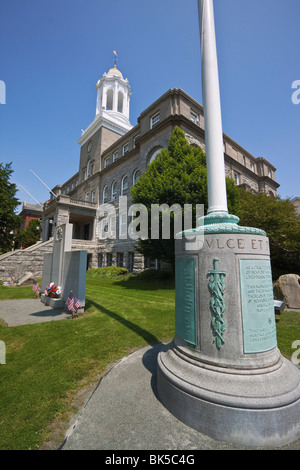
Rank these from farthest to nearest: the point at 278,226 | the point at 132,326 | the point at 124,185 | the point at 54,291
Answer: the point at 124,185
the point at 278,226
the point at 54,291
the point at 132,326

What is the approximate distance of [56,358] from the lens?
407cm

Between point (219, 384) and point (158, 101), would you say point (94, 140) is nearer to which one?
point (158, 101)

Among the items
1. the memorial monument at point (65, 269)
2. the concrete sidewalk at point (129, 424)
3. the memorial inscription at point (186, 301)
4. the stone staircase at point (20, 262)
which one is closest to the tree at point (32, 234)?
the stone staircase at point (20, 262)

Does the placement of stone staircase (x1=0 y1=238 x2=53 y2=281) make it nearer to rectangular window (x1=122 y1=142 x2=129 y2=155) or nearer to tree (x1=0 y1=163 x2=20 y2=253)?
tree (x1=0 y1=163 x2=20 y2=253)

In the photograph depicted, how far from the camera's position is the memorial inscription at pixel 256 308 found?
271cm

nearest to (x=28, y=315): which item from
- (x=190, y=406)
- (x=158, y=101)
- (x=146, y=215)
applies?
(x=190, y=406)

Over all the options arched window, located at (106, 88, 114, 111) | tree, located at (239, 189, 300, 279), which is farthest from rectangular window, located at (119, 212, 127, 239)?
arched window, located at (106, 88, 114, 111)

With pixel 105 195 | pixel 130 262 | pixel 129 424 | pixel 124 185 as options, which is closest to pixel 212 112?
pixel 129 424

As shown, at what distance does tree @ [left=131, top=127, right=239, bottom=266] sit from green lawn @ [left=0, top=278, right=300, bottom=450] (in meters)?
6.23

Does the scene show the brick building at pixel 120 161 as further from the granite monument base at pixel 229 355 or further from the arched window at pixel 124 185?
the granite monument base at pixel 229 355

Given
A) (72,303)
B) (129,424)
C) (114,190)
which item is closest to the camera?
(129,424)

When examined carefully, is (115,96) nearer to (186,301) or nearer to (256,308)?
(186,301)

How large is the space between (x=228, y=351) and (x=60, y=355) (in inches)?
131

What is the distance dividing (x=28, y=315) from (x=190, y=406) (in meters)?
6.82
